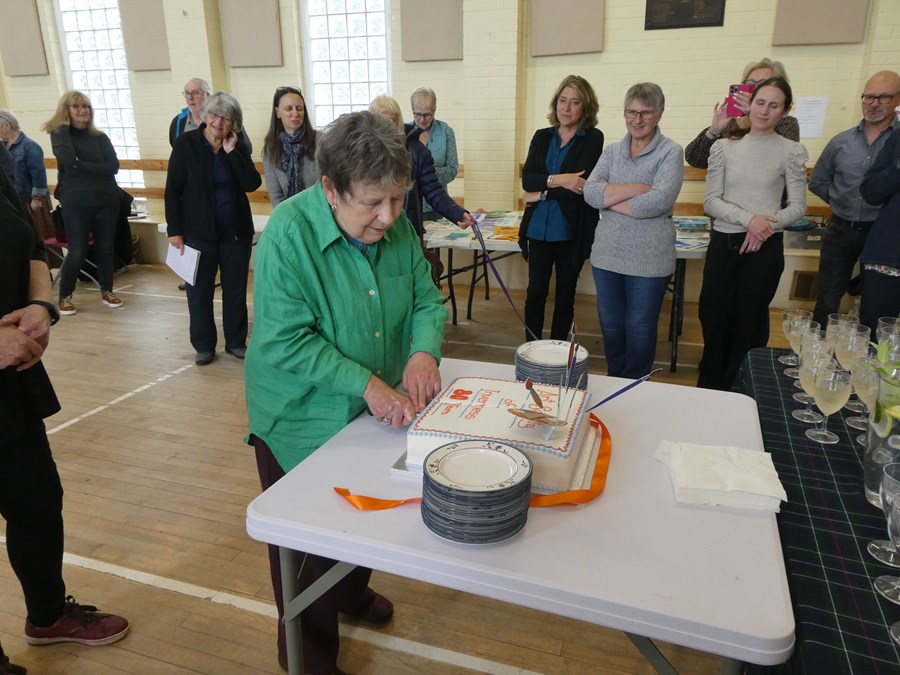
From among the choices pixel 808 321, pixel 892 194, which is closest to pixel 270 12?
pixel 892 194

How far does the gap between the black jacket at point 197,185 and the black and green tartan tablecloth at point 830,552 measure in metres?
3.31

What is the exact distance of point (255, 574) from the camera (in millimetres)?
2197

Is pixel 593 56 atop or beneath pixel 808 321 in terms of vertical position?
atop

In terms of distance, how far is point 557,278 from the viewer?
384 centimetres

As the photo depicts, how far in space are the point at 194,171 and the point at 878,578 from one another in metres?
3.77

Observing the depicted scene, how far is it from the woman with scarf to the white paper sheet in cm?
60

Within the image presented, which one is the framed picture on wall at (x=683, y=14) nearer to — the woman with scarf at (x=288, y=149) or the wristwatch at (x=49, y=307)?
the woman with scarf at (x=288, y=149)

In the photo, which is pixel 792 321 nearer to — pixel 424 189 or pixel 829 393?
pixel 829 393

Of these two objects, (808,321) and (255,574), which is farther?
(255,574)

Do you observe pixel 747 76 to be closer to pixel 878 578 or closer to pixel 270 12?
pixel 878 578

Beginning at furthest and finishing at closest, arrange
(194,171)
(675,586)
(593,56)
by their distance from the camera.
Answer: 1. (593,56)
2. (194,171)
3. (675,586)

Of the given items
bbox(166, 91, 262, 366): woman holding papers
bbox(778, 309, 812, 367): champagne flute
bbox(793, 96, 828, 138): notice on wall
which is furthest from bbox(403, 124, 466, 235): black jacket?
bbox(793, 96, 828, 138): notice on wall

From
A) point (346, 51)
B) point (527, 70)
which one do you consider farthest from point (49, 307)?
point (346, 51)

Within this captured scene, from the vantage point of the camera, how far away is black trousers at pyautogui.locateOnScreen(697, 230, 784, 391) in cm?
315
